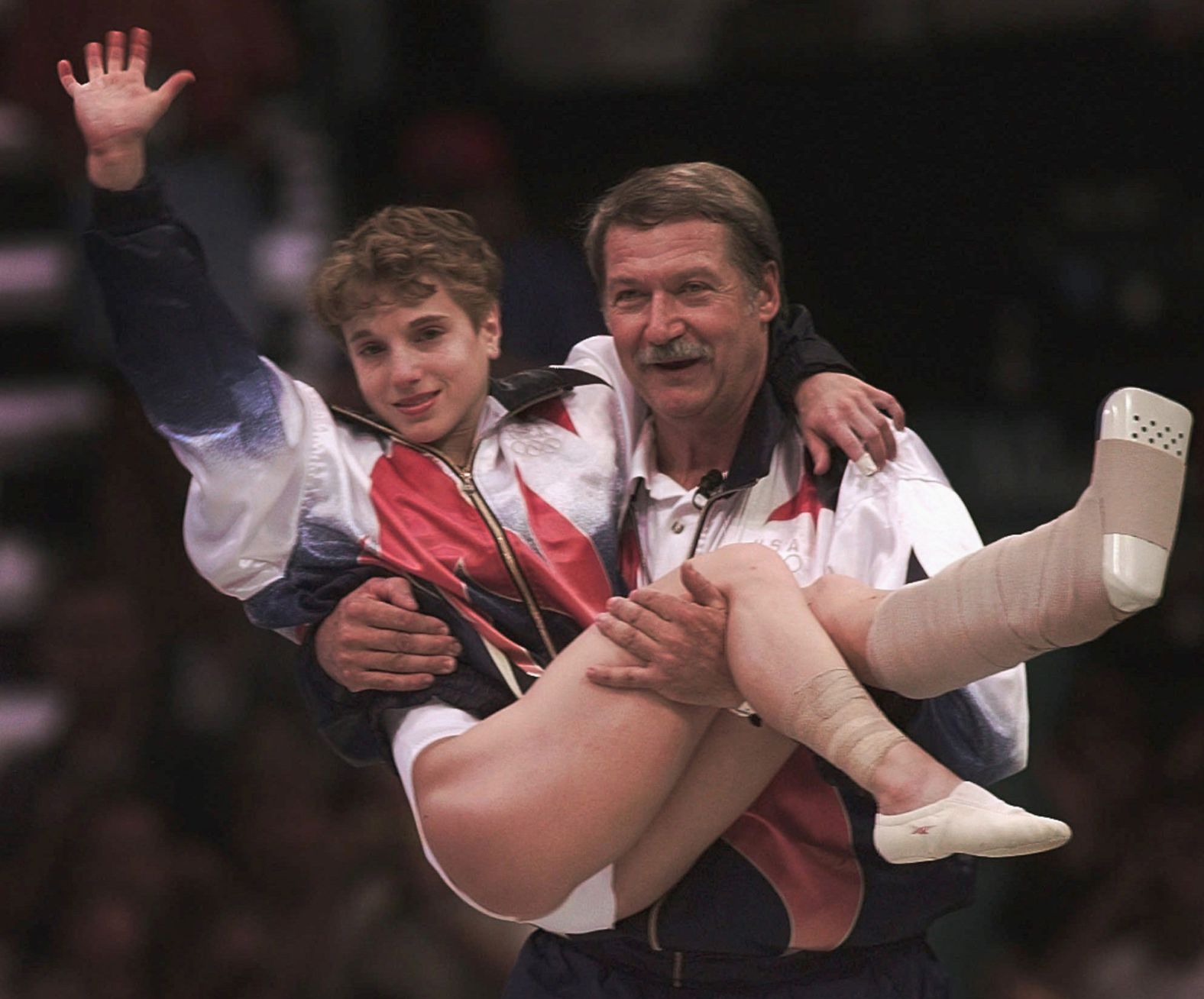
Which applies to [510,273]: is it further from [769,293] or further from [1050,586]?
[1050,586]

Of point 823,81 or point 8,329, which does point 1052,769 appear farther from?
point 8,329

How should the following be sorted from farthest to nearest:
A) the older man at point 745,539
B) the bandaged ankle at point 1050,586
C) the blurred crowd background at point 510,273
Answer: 1. the blurred crowd background at point 510,273
2. the older man at point 745,539
3. the bandaged ankle at point 1050,586

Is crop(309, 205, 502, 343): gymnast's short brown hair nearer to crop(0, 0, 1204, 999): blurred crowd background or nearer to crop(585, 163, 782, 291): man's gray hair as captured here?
crop(585, 163, 782, 291): man's gray hair

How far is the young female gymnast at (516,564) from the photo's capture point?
1.94 metres

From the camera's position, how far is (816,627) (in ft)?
6.58

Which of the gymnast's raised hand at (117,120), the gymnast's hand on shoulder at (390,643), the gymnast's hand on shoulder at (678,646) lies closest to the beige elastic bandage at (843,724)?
the gymnast's hand on shoulder at (678,646)

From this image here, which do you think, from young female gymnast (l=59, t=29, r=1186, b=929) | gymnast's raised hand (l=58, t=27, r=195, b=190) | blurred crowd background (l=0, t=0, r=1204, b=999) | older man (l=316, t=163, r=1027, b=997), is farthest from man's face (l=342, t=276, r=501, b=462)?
blurred crowd background (l=0, t=0, r=1204, b=999)

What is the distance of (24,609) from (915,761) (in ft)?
8.50

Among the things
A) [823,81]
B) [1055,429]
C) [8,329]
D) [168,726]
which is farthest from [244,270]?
[1055,429]

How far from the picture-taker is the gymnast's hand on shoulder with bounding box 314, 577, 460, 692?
223 centimetres

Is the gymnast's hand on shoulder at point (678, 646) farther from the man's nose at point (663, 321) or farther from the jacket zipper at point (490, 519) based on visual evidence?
the man's nose at point (663, 321)

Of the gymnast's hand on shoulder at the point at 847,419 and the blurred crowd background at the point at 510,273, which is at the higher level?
the gymnast's hand on shoulder at the point at 847,419

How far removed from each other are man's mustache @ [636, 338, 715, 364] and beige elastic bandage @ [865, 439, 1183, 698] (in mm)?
392

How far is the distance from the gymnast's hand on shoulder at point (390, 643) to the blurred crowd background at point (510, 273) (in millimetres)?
1336
